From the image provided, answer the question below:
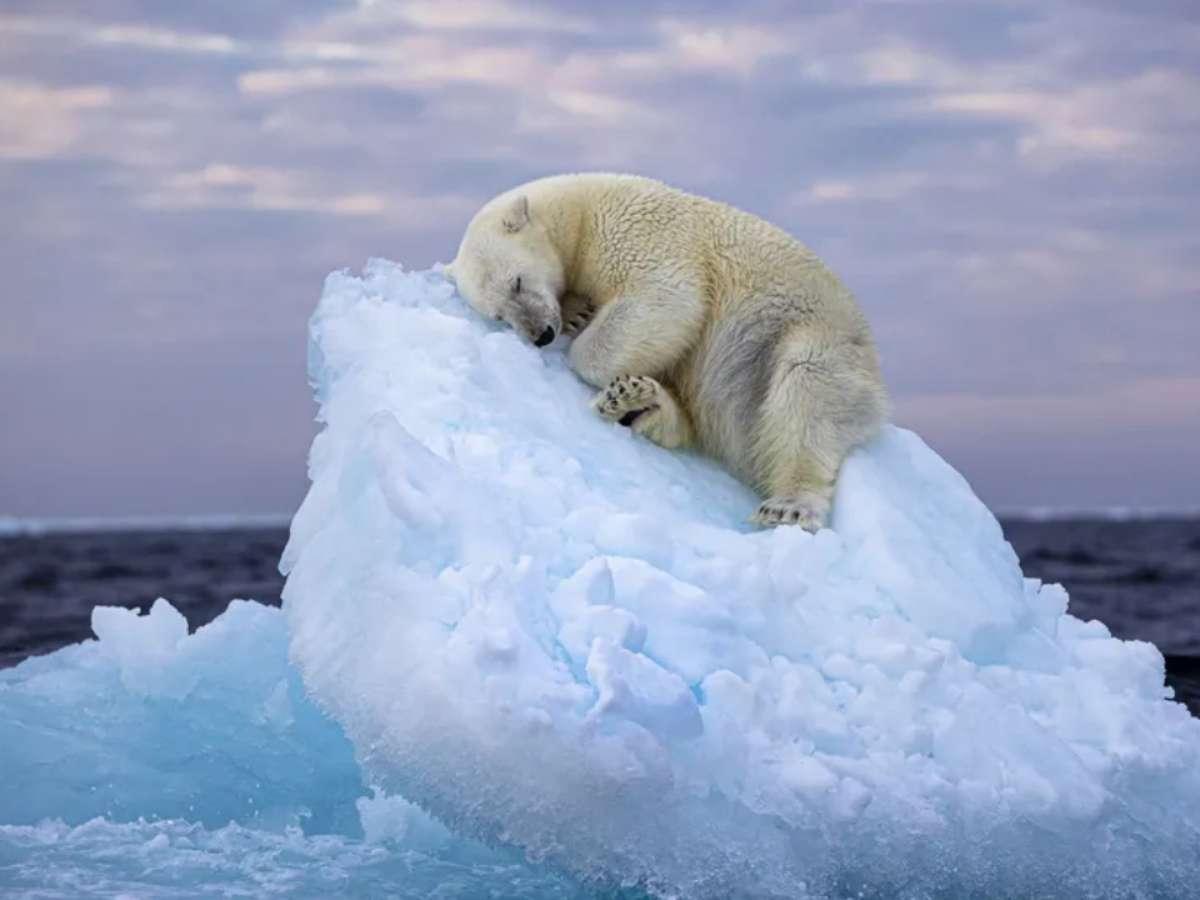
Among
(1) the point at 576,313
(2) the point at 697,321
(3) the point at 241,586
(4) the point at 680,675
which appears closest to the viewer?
(4) the point at 680,675

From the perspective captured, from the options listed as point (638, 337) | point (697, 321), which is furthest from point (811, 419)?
point (638, 337)

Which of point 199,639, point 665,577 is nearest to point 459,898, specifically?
point 665,577

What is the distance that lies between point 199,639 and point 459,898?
2.29 metres

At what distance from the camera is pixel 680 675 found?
4.76m

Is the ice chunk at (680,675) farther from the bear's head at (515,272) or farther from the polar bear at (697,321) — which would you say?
the bear's head at (515,272)

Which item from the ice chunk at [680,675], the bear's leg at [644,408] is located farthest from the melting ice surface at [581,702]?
the bear's leg at [644,408]

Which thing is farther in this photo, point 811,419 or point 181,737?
point 181,737

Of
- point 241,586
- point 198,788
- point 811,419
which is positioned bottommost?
point 241,586

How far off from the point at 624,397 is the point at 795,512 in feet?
2.77

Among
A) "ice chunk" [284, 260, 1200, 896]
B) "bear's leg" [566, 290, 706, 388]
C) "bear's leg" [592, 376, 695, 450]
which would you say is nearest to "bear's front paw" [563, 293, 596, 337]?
"bear's leg" [566, 290, 706, 388]

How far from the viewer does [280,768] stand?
6551 mm

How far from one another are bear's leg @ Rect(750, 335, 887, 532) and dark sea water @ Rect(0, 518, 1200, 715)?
16.8 ft

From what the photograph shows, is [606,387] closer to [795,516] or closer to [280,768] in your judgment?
[795,516]

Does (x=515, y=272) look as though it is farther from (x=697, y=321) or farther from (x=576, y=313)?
(x=697, y=321)
